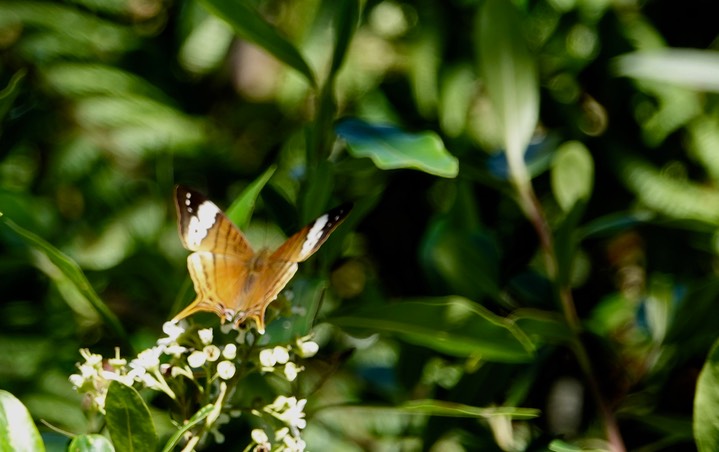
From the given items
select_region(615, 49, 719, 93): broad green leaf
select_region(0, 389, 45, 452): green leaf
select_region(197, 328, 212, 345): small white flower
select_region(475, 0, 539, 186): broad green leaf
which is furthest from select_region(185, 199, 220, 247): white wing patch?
select_region(615, 49, 719, 93): broad green leaf

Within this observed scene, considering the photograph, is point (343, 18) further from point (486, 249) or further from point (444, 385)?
point (444, 385)

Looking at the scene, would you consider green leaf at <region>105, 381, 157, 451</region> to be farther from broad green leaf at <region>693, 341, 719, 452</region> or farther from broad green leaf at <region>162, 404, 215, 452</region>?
broad green leaf at <region>693, 341, 719, 452</region>

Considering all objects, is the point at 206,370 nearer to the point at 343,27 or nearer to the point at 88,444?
the point at 88,444

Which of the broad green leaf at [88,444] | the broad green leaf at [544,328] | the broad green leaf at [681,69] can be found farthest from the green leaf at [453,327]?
the broad green leaf at [681,69]

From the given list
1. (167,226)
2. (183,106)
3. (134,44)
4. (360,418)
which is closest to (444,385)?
(360,418)

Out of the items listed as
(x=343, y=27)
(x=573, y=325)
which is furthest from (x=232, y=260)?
(x=573, y=325)

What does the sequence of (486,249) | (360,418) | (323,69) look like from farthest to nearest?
1. (323,69)
2. (360,418)
3. (486,249)
